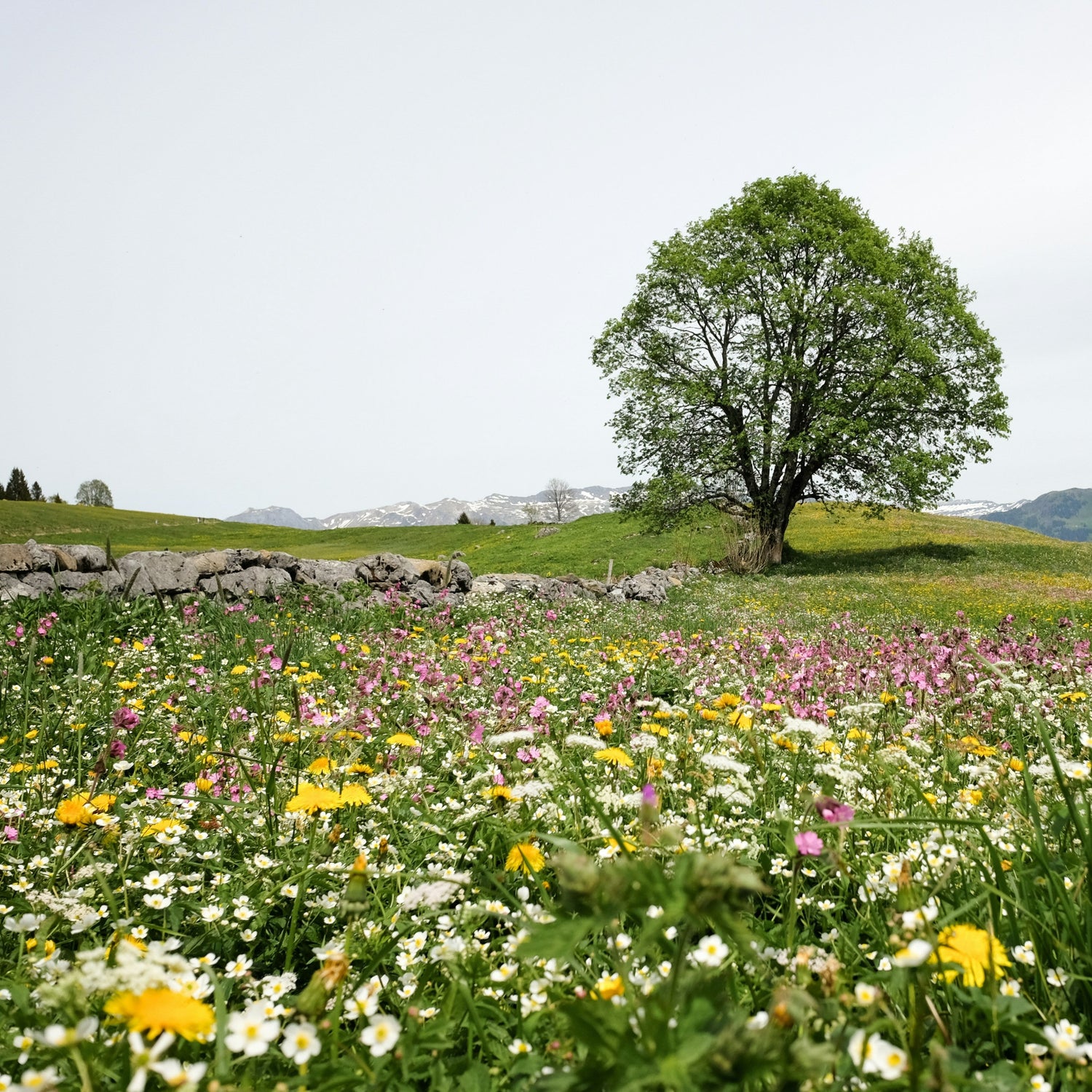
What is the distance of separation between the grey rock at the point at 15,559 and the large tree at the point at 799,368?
71.4ft

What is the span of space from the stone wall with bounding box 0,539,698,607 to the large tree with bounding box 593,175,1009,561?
12945mm

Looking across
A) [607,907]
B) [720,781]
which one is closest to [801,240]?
[720,781]

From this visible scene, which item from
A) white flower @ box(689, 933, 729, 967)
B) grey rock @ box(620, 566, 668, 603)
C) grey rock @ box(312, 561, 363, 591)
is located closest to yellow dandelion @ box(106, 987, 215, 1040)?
white flower @ box(689, 933, 729, 967)

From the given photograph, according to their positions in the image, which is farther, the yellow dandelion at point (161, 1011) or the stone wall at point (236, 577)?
the stone wall at point (236, 577)

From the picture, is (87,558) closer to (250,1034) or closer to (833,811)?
(250,1034)

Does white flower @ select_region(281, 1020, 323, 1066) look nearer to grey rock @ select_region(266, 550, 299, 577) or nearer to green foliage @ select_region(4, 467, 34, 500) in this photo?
grey rock @ select_region(266, 550, 299, 577)

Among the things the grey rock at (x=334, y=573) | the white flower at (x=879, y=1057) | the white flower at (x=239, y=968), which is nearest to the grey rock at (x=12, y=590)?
the grey rock at (x=334, y=573)

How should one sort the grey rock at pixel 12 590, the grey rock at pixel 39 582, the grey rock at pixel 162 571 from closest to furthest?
the grey rock at pixel 12 590 → the grey rock at pixel 39 582 → the grey rock at pixel 162 571

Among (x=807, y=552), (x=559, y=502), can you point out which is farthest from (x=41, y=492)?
(x=807, y=552)

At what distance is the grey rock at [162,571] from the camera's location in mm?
11797

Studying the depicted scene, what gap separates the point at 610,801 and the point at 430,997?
0.98m

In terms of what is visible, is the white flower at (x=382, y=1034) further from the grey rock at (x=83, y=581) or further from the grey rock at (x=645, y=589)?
the grey rock at (x=645, y=589)

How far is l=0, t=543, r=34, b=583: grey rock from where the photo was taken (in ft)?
35.8

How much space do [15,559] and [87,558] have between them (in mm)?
1404
